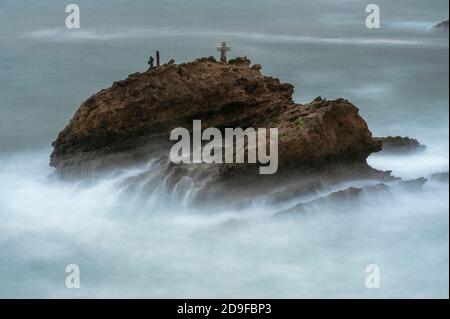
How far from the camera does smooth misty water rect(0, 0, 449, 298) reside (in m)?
14.1

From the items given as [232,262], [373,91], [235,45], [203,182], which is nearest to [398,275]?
[232,262]

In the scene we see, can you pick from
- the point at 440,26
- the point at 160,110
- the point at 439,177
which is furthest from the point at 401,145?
the point at 440,26

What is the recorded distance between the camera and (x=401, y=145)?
19.5m

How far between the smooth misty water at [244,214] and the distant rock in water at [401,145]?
1.03ft

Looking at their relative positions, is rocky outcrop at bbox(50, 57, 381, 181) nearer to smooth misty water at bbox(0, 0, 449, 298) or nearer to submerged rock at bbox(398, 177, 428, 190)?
smooth misty water at bbox(0, 0, 449, 298)

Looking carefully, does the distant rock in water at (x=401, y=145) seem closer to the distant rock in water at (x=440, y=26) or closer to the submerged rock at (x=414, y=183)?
the submerged rock at (x=414, y=183)

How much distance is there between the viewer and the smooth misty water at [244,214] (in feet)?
46.2

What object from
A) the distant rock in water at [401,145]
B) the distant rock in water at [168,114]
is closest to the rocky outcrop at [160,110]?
the distant rock in water at [168,114]

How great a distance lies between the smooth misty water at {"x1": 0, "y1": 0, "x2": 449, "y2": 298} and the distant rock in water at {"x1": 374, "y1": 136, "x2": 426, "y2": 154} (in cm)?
31

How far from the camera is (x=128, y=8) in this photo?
140 ft

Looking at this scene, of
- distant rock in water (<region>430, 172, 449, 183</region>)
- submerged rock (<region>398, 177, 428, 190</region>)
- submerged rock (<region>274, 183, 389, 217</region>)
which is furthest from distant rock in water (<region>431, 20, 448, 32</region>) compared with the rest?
submerged rock (<region>274, 183, 389, 217</region>)

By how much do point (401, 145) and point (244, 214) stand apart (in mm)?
5120

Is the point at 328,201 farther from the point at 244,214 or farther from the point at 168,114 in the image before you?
the point at 168,114

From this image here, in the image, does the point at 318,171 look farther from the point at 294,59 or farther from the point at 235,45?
the point at 235,45
